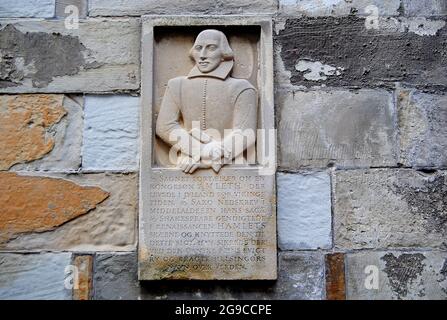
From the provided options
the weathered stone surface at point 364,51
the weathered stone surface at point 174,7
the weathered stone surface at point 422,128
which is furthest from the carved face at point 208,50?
the weathered stone surface at point 422,128

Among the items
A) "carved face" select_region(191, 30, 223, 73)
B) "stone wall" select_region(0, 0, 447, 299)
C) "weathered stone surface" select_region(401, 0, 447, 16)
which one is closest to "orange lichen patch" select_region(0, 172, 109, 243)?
"stone wall" select_region(0, 0, 447, 299)

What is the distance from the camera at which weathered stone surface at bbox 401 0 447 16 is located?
3393 millimetres

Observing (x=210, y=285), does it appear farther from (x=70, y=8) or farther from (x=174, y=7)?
(x=70, y=8)

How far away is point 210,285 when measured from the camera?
3.09 meters

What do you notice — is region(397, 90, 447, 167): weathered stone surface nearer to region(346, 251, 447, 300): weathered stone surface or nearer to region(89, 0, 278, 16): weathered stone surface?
region(346, 251, 447, 300): weathered stone surface

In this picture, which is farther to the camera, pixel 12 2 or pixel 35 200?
pixel 12 2

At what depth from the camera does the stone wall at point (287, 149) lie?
3119mm

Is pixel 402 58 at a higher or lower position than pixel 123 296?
higher

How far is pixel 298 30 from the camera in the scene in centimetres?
336

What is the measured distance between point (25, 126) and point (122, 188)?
1.88 ft

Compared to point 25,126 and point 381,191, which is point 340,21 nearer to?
point 381,191

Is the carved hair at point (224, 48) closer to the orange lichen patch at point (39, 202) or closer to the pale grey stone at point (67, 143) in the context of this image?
the pale grey stone at point (67, 143)

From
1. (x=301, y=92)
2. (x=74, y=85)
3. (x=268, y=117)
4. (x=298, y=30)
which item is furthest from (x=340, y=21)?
(x=74, y=85)
